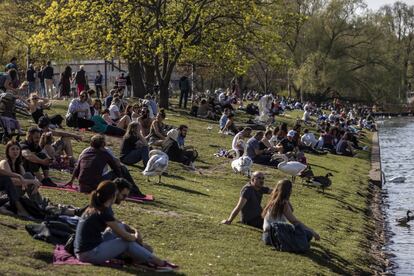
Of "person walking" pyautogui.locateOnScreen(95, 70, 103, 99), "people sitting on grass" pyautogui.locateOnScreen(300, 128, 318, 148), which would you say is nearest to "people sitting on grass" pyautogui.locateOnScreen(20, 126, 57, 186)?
"people sitting on grass" pyautogui.locateOnScreen(300, 128, 318, 148)

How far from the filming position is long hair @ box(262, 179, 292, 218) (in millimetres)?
13883

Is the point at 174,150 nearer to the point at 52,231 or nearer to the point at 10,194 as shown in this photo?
the point at 10,194

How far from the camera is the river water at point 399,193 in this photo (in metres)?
17.7

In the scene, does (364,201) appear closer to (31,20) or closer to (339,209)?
(339,209)

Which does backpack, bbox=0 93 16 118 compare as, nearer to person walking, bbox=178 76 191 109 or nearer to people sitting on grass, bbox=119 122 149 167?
people sitting on grass, bbox=119 122 149 167

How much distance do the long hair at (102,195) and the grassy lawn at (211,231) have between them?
83cm

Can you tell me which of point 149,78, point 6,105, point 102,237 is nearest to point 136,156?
point 6,105

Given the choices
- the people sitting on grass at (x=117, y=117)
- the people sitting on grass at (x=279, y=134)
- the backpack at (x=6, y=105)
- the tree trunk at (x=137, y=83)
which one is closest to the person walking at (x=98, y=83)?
the tree trunk at (x=137, y=83)

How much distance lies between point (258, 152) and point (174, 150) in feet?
10.2

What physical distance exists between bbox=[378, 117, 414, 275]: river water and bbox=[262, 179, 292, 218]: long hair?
11.1 ft

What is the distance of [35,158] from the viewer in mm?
15781

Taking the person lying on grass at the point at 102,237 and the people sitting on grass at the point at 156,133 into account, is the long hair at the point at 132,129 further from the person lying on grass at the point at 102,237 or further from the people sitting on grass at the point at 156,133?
the person lying on grass at the point at 102,237

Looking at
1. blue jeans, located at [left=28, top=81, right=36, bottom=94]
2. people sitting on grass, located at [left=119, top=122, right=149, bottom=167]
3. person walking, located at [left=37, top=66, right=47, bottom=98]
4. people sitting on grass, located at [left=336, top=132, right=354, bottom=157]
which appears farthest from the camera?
person walking, located at [left=37, top=66, right=47, bottom=98]

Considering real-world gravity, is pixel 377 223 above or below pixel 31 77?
below
